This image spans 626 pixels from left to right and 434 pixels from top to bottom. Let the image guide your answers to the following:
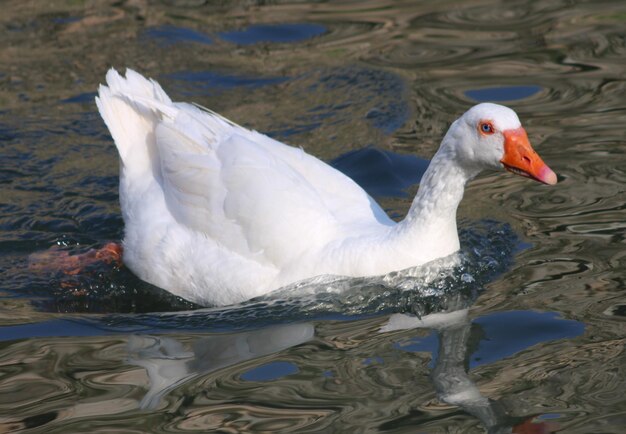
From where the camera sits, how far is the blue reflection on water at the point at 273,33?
11.2 metres

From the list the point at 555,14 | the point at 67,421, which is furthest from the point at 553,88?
the point at 67,421

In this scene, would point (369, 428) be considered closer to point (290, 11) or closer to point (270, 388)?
point (270, 388)

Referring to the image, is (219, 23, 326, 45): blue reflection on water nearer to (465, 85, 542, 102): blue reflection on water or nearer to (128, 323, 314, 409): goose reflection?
(465, 85, 542, 102): blue reflection on water

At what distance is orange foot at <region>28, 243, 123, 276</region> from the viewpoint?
736cm

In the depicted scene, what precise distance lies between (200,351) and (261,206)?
1105 millimetres

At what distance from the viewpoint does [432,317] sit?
6.19m

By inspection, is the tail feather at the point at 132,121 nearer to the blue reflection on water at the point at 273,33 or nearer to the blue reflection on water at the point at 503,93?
the blue reflection on water at the point at 503,93

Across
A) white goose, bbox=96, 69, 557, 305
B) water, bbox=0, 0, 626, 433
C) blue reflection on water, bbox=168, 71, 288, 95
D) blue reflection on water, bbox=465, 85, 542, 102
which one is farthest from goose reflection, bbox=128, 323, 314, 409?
blue reflection on water, bbox=168, 71, 288, 95

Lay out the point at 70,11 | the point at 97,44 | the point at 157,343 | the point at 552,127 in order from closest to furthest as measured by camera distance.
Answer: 1. the point at 157,343
2. the point at 552,127
3. the point at 97,44
4. the point at 70,11

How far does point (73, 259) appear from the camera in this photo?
7461 mm

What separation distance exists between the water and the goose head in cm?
83

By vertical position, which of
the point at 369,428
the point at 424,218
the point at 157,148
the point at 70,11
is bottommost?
the point at 369,428

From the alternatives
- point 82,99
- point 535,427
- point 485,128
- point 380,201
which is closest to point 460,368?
point 535,427

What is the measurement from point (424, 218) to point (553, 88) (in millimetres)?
4001
